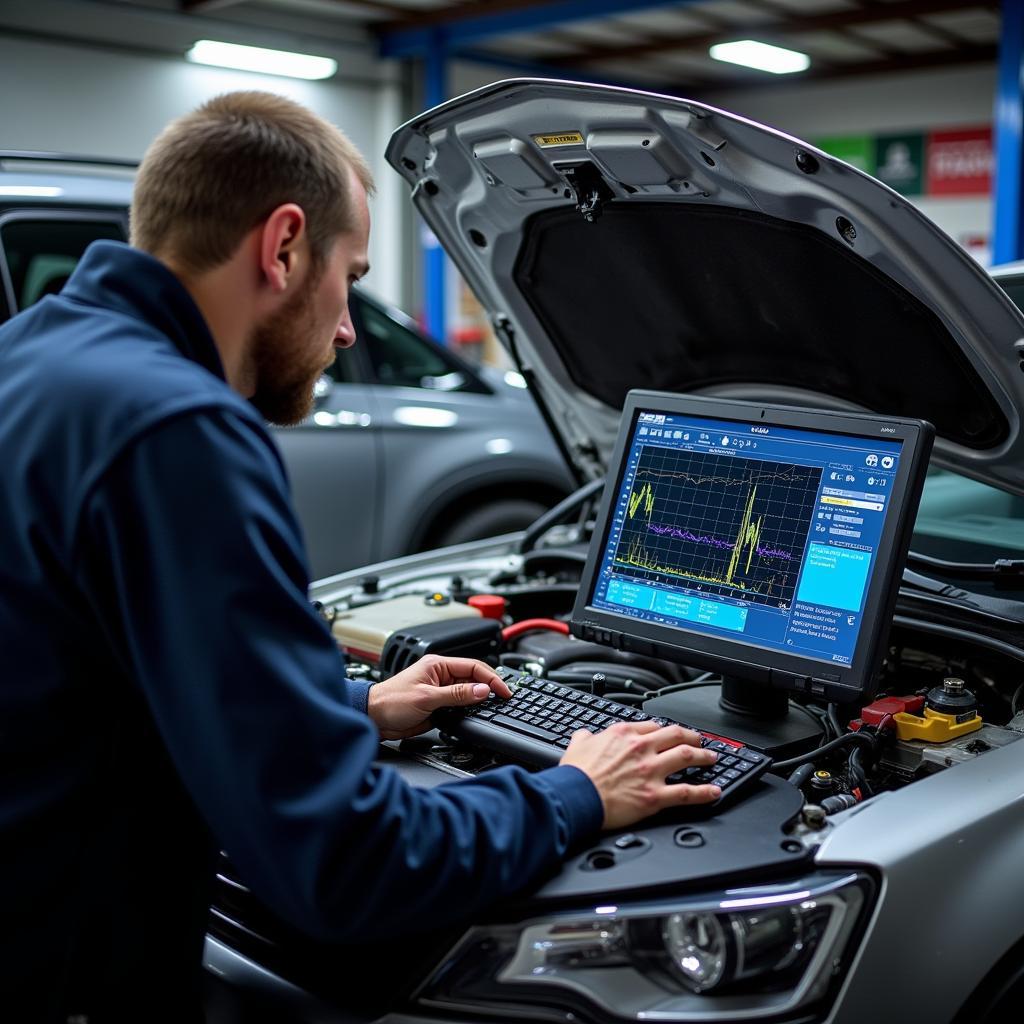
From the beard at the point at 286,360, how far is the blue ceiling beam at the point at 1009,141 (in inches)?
313

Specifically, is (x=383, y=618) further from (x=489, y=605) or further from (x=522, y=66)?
(x=522, y=66)

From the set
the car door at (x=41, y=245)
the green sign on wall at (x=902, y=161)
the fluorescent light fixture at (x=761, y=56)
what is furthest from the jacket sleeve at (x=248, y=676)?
the green sign on wall at (x=902, y=161)

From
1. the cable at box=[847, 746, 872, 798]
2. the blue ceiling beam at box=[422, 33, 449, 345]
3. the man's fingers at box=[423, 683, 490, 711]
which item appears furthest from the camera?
the blue ceiling beam at box=[422, 33, 449, 345]

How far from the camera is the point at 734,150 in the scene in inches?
67.9

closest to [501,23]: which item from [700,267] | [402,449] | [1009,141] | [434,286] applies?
[434,286]

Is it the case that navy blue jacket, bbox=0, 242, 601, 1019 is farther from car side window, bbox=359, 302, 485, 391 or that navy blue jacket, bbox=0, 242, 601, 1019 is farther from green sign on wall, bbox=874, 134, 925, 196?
green sign on wall, bbox=874, 134, 925, 196

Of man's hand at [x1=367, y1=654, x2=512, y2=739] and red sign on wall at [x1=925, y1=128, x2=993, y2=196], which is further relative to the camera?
red sign on wall at [x1=925, y1=128, x2=993, y2=196]

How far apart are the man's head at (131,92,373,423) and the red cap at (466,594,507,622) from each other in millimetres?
1027

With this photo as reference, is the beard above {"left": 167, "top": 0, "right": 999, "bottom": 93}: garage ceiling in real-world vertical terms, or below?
below

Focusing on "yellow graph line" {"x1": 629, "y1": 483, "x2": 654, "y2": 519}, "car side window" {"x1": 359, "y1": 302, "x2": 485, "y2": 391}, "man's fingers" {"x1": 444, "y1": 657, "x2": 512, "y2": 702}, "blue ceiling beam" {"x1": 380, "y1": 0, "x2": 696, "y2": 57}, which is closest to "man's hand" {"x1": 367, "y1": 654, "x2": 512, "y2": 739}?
"man's fingers" {"x1": 444, "y1": 657, "x2": 512, "y2": 702}

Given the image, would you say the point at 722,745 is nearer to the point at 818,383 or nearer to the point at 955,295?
the point at 955,295

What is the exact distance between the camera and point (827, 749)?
1638mm

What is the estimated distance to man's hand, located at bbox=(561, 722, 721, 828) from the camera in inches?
54.6

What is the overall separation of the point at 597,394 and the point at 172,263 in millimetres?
1439
